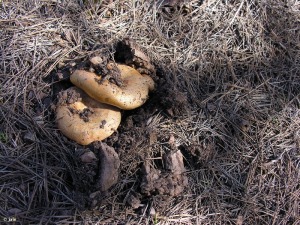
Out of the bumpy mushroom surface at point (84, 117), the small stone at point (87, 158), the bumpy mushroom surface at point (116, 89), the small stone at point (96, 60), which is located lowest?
the small stone at point (87, 158)

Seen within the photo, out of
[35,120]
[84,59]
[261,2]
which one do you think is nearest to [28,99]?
[35,120]

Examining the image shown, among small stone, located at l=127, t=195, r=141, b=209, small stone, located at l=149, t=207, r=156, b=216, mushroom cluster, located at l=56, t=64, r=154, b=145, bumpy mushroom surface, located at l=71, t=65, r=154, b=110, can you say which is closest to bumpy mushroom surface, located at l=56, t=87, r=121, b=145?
mushroom cluster, located at l=56, t=64, r=154, b=145

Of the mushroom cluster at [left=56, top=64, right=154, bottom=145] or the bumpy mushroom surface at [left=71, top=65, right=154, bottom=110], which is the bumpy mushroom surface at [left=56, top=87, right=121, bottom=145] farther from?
the bumpy mushroom surface at [left=71, top=65, right=154, bottom=110]

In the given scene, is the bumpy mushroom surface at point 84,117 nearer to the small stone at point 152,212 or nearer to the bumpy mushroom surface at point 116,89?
the bumpy mushroom surface at point 116,89

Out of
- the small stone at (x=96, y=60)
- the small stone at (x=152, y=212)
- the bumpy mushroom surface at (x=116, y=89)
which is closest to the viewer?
the small stone at (x=152, y=212)

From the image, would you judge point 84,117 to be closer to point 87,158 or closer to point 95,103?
point 95,103

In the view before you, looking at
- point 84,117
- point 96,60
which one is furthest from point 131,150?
point 96,60

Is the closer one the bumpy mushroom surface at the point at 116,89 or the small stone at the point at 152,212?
the small stone at the point at 152,212

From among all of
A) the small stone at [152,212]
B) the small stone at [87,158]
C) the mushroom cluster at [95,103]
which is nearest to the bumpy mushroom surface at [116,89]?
the mushroom cluster at [95,103]
